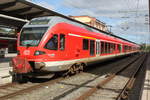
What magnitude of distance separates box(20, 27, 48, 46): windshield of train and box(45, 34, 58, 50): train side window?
17.1 inches

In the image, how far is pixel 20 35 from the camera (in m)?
10.5

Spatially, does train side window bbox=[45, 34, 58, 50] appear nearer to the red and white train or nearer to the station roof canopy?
the red and white train

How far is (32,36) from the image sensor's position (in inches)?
392

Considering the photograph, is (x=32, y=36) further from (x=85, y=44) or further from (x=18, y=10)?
(x=85, y=44)

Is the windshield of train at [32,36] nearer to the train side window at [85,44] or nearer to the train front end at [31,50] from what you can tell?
the train front end at [31,50]

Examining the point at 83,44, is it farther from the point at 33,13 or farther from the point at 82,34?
the point at 33,13

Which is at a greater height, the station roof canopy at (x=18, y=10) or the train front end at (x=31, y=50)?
the station roof canopy at (x=18, y=10)

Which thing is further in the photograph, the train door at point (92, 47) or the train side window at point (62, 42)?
the train door at point (92, 47)

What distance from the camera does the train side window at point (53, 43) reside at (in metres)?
9.70

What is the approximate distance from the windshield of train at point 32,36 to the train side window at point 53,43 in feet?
1.43

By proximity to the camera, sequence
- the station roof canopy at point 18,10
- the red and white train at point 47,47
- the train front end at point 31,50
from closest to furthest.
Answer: the train front end at point 31,50 < the red and white train at point 47,47 < the station roof canopy at point 18,10

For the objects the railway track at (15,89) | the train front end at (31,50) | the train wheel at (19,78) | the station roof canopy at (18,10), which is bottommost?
the railway track at (15,89)

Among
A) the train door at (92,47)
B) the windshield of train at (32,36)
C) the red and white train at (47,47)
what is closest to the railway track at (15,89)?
the red and white train at (47,47)

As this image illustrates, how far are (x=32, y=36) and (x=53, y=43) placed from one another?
100cm
